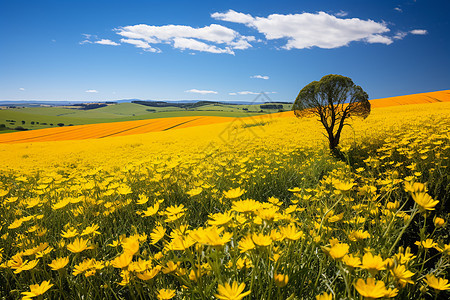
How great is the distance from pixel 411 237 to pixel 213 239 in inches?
137

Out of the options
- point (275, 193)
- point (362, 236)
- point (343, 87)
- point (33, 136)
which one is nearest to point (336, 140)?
point (343, 87)

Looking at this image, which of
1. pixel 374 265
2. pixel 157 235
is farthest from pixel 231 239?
pixel 374 265

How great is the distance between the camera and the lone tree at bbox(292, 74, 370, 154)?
9.36 metres

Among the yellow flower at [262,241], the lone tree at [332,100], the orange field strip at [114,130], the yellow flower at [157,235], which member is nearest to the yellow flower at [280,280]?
Answer: the yellow flower at [262,241]

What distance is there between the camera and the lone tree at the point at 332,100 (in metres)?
9.36

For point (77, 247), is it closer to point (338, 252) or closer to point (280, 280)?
point (280, 280)

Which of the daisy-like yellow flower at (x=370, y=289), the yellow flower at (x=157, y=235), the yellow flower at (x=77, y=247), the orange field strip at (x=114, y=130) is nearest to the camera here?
the daisy-like yellow flower at (x=370, y=289)

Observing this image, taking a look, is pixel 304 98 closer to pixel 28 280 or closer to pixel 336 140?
pixel 336 140

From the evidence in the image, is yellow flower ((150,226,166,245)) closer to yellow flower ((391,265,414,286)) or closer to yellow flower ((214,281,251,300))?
yellow flower ((214,281,251,300))

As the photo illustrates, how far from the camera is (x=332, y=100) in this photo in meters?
9.54

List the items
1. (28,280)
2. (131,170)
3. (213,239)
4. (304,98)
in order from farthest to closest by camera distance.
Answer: (304,98), (131,170), (28,280), (213,239)

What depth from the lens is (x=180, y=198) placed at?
156 inches

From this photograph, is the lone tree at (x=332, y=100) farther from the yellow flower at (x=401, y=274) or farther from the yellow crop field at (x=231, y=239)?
the yellow flower at (x=401, y=274)

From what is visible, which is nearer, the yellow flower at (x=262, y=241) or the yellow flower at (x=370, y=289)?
the yellow flower at (x=370, y=289)
